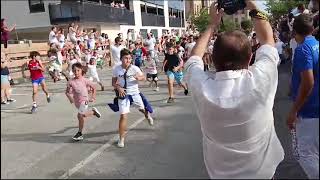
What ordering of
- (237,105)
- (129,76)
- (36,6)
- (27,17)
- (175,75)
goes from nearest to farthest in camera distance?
(237,105) < (129,76) < (175,75) < (27,17) < (36,6)

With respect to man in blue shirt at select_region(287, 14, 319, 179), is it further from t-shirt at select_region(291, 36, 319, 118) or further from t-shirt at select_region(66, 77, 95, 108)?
t-shirt at select_region(66, 77, 95, 108)

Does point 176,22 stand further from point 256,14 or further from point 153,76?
point 256,14

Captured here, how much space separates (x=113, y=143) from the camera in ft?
24.4

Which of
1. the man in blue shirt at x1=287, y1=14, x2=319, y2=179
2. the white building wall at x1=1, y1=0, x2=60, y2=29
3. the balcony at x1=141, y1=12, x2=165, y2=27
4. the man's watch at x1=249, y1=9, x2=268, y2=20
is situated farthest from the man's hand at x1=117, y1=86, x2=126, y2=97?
the balcony at x1=141, y1=12, x2=165, y2=27

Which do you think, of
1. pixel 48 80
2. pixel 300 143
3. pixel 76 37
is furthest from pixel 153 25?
pixel 300 143

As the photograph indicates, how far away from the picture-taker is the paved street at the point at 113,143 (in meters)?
3.64

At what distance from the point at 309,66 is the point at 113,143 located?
4.36 m

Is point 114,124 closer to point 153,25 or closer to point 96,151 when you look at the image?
point 96,151

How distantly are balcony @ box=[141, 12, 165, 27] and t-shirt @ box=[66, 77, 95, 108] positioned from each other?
137ft

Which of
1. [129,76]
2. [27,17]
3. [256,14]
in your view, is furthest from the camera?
[27,17]

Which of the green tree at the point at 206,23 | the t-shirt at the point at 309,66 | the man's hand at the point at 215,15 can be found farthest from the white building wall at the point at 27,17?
the man's hand at the point at 215,15

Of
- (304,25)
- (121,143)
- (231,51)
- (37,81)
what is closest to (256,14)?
(231,51)

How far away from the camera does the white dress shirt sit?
94.1 inches

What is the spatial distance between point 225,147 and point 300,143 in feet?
4.41
